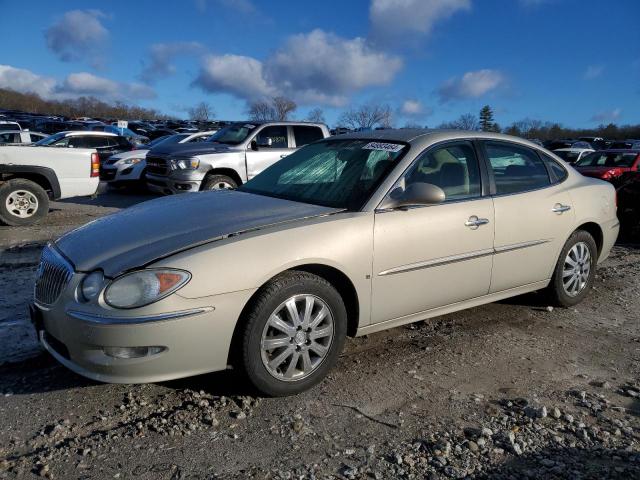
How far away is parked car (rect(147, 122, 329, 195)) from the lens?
10.5 meters

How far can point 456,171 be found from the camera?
424 cm

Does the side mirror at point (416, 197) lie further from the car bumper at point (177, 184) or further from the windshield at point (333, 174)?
the car bumper at point (177, 184)

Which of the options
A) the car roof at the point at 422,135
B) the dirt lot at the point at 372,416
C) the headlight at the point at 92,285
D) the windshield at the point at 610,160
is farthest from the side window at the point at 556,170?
the windshield at the point at 610,160

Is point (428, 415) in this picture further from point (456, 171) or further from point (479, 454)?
point (456, 171)

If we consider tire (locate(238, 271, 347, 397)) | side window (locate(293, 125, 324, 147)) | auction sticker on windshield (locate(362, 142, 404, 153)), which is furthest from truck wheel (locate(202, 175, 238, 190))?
tire (locate(238, 271, 347, 397))

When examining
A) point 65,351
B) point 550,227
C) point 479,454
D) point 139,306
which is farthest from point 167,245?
point 550,227

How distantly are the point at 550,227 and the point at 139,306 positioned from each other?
133 inches

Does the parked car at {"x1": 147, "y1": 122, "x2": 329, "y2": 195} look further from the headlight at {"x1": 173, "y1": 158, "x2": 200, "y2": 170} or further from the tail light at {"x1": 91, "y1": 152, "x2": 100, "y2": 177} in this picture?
the tail light at {"x1": 91, "y1": 152, "x2": 100, "y2": 177}

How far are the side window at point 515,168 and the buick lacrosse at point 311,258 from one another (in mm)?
15

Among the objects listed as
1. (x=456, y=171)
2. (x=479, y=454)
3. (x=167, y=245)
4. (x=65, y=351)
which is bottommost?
(x=479, y=454)

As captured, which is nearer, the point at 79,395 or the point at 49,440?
the point at 49,440

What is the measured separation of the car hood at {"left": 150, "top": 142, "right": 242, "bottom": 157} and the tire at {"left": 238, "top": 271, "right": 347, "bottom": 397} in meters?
7.79

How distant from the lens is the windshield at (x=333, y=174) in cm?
385

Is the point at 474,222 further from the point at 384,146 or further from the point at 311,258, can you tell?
the point at 311,258
